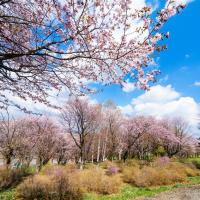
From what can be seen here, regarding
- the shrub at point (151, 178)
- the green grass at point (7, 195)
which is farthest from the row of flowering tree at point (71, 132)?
the shrub at point (151, 178)

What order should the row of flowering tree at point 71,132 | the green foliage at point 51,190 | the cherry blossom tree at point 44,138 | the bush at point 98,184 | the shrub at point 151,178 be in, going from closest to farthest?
the green foliage at point 51,190 < the bush at point 98,184 < the shrub at point 151,178 < the row of flowering tree at point 71,132 < the cherry blossom tree at point 44,138

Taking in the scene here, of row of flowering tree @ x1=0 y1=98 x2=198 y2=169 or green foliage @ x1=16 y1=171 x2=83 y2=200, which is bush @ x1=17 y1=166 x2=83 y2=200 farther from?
row of flowering tree @ x1=0 y1=98 x2=198 y2=169

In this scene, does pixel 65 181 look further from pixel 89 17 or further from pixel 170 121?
pixel 170 121

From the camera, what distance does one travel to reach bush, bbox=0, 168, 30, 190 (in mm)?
15450

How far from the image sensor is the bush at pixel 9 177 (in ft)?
50.7

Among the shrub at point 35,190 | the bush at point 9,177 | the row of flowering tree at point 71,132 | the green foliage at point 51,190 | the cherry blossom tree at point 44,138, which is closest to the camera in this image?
the green foliage at point 51,190

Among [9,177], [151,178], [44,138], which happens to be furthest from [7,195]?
[44,138]

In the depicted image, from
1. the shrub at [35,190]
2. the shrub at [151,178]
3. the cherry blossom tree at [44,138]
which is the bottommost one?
the shrub at [35,190]

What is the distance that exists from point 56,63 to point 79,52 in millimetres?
774

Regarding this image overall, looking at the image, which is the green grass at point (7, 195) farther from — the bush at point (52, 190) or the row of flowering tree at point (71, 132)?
the row of flowering tree at point (71, 132)

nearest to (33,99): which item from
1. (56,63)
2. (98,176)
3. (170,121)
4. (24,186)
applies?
(56,63)

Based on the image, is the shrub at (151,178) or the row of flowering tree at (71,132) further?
the row of flowering tree at (71,132)

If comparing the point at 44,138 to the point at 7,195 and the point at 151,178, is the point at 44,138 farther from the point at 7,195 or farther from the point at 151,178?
the point at 151,178

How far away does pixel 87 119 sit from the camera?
24.1 meters
